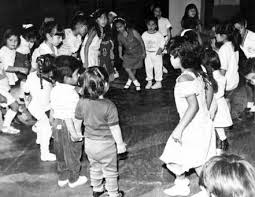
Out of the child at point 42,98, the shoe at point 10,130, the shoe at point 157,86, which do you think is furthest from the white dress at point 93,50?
the child at point 42,98

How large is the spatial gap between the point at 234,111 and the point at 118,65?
344cm

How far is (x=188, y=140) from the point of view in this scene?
13.2ft

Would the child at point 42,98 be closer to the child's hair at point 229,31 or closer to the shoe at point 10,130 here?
the shoe at point 10,130

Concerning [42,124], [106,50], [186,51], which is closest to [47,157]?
[42,124]

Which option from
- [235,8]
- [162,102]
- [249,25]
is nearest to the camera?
[162,102]

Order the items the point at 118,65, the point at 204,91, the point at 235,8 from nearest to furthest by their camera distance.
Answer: the point at 204,91, the point at 118,65, the point at 235,8

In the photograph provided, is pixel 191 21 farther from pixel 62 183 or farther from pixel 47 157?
pixel 62 183

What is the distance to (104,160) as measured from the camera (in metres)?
3.95

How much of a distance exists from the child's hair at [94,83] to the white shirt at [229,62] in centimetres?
231

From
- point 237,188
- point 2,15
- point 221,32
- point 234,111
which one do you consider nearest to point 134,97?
point 234,111

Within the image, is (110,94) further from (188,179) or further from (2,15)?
(188,179)

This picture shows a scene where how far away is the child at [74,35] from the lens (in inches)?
257

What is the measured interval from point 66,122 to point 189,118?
112cm

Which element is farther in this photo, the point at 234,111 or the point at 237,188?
the point at 234,111
